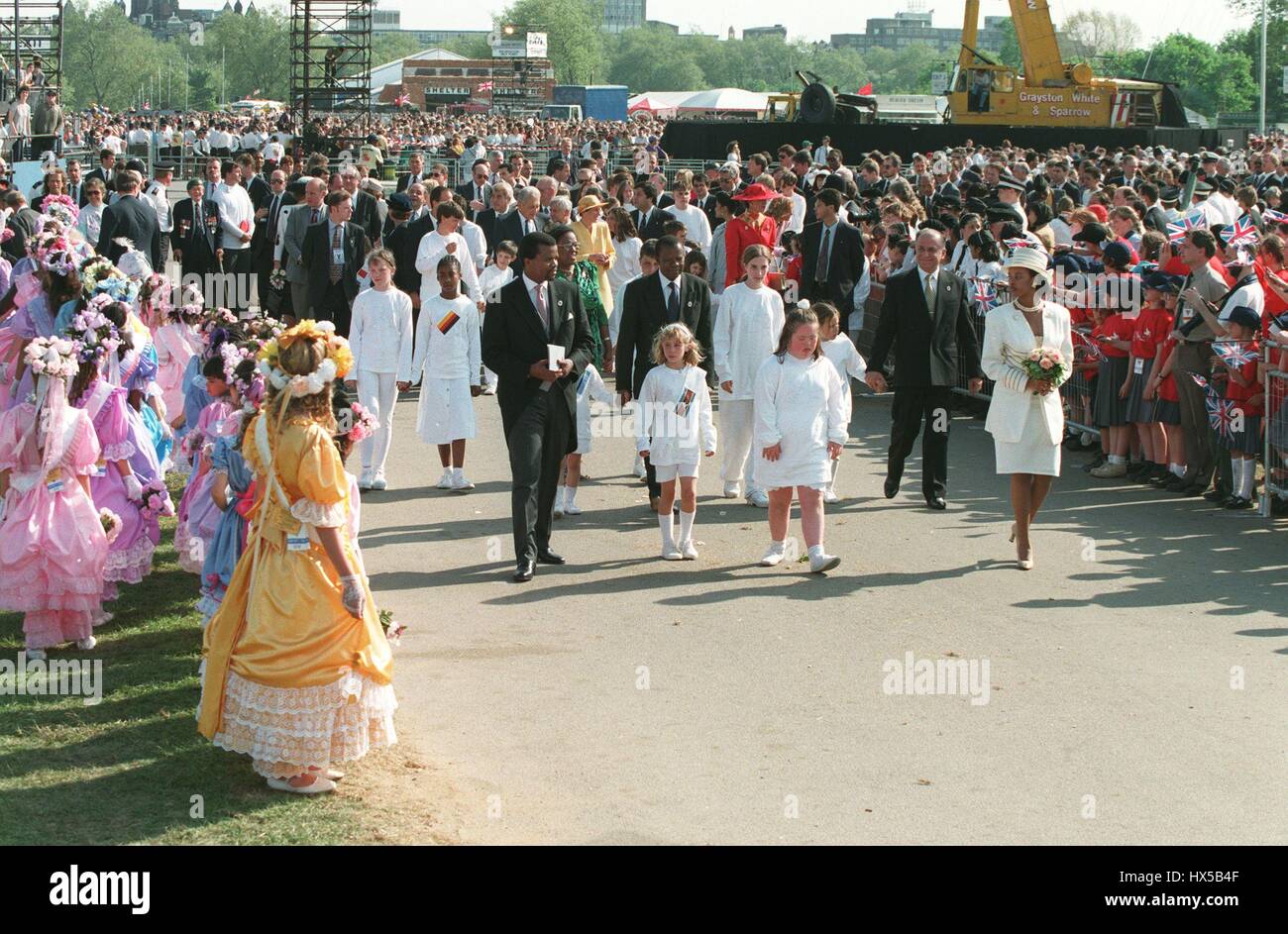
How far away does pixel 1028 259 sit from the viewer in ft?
32.9

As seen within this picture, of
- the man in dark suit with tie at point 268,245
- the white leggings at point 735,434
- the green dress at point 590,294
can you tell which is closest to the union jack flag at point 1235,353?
the white leggings at point 735,434

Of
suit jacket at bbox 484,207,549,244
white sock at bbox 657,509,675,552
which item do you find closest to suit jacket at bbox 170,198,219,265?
suit jacket at bbox 484,207,549,244

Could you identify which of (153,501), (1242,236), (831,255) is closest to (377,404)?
(153,501)

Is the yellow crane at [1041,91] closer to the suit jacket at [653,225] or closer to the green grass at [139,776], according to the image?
the suit jacket at [653,225]

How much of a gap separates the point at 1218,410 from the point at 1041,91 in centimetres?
3192

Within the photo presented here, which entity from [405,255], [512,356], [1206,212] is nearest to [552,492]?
[512,356]

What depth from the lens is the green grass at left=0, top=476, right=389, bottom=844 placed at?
6074 millimetres

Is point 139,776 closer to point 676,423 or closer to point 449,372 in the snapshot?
point 676,423

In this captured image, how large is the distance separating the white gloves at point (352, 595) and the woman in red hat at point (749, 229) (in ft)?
28.1

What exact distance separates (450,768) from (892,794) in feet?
5.87

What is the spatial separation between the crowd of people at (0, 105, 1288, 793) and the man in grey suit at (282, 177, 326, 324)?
31 millimetres

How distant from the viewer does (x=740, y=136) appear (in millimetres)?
37406

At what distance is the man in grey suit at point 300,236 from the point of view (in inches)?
627

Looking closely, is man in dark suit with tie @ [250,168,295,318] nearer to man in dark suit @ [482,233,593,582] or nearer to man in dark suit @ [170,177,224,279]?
man in dark suit @ [170,177,224,279]
